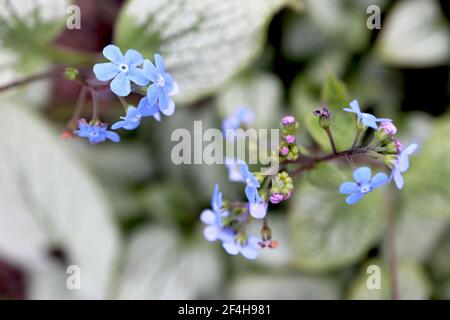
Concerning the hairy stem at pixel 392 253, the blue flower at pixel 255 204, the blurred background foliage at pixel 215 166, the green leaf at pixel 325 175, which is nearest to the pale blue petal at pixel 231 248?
the blue flower at pixel 255 204

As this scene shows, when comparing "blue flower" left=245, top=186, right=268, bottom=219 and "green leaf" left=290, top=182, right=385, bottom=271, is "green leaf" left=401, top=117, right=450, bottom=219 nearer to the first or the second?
"green leaf" left=290, top=182, right=385, bottom=271

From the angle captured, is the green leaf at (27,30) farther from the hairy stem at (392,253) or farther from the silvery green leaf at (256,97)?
the hairy stem at (392,253)

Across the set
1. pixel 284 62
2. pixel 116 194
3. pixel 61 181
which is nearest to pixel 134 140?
pixel 116 194

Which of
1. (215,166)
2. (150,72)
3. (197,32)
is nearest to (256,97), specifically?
(215,166)

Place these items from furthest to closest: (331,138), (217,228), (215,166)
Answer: (215,166), (217,228), (331,138)

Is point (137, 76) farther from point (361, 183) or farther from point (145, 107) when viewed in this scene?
point (361, 183)

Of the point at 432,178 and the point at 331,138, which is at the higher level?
the point at 432,178

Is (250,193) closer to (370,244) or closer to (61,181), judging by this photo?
(370,244)

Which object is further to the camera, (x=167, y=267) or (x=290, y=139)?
(x=167, y=267)

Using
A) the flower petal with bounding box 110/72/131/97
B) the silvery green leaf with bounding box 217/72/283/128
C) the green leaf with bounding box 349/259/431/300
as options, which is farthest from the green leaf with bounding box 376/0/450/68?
the flower petal with bounding box 110/72/131/97
